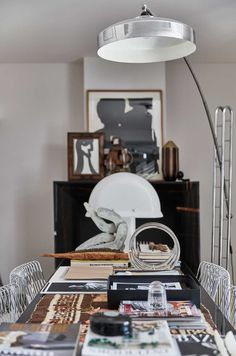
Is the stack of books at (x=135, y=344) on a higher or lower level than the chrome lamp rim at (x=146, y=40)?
lower

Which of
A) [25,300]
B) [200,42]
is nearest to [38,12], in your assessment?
[200,42]

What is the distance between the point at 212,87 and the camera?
463cm

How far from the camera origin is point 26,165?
Result: 4.57 m

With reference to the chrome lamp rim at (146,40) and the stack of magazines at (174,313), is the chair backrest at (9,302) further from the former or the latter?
the chrome lamp rim at (146,40)

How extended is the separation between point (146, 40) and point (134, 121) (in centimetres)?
227

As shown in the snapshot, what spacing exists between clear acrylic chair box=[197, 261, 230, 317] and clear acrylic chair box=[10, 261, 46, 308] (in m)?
0.97

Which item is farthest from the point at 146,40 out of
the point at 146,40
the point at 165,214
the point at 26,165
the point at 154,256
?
the point at 26,165

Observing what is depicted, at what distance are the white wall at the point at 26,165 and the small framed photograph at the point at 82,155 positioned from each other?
0.34 m

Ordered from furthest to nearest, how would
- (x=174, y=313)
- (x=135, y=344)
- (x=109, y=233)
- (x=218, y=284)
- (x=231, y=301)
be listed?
(x=109, y=233) → (x=218, y=284) → (x=231, y=301) → (x=174, y=313) → (x=135, y=344)

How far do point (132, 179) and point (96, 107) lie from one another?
1185 millimetres

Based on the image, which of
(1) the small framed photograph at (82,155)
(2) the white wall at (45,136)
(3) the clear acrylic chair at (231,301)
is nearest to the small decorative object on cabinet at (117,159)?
(1) the small framed photograph at (82,155)

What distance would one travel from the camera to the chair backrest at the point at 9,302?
2173 millimetres

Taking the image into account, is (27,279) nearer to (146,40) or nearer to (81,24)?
(146,40)

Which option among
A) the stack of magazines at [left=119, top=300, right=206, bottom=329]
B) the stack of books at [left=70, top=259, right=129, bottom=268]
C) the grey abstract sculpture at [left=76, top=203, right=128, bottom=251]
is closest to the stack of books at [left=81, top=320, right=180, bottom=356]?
the stack of magazines at [left=119, top=300, right=206, bottom=329]
